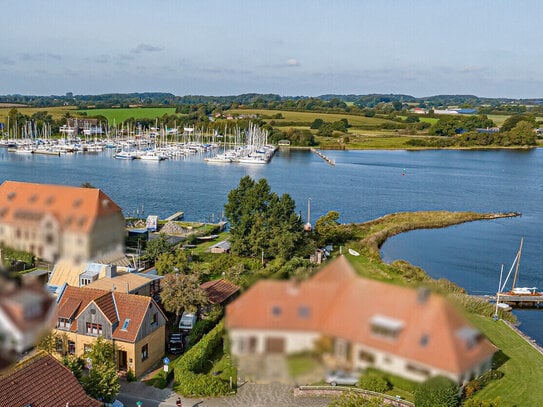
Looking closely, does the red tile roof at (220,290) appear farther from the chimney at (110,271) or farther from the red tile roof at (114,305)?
the red tile roof at (114,305)

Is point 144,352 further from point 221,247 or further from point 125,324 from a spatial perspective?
point 221,247

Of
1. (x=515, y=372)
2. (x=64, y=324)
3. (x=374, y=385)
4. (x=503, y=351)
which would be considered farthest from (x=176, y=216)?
(x=515, y=372)

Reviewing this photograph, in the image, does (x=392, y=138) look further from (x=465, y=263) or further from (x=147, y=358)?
(x=147, y=358)

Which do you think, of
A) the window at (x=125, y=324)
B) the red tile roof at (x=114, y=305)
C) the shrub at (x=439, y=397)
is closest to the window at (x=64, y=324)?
the red tile roof at (x=114, y=305)

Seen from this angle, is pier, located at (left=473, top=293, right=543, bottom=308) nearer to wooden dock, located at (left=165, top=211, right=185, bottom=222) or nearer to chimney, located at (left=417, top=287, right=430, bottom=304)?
wooden dock, located at (left=165, top=211, right=185, bottom=222)

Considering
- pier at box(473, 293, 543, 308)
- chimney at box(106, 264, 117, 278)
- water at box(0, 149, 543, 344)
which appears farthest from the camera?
water at box(0, 149, 543, 344)

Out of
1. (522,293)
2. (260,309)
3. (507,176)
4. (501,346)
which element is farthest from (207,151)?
(260,309)

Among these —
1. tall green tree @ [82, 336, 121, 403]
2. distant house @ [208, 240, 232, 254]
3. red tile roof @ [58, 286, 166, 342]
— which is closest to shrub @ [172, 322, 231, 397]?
red tile roof @ [58, 286, 166, 342]
